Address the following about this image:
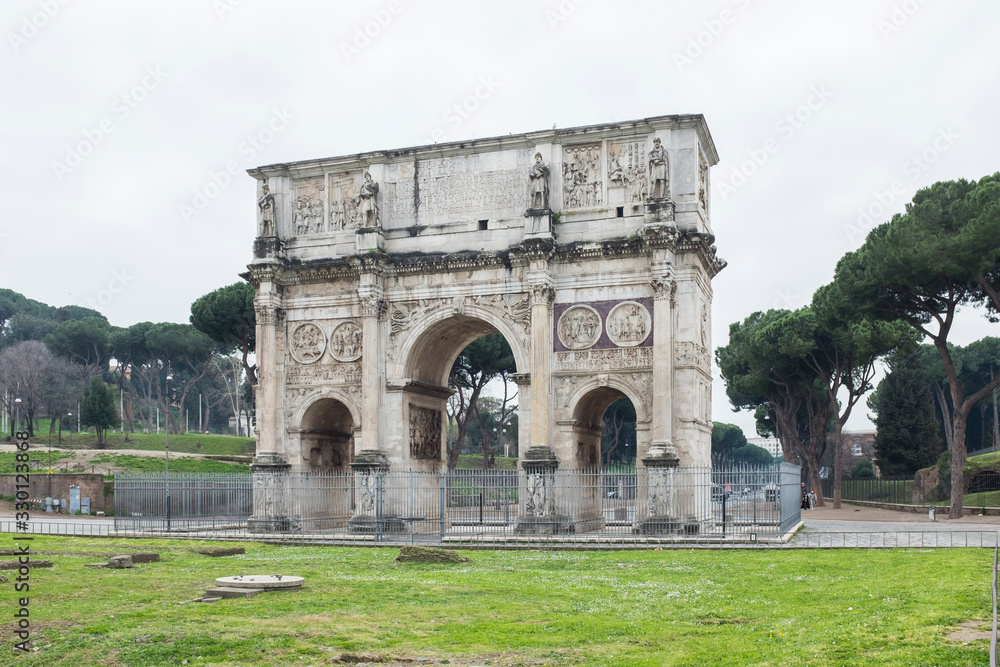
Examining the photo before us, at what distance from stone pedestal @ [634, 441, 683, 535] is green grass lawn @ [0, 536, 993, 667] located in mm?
6211

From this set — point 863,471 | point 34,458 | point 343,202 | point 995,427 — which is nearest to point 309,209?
point 343,202

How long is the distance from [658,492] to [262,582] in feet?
45.4

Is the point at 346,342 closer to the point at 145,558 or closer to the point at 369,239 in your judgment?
the point at 369,239

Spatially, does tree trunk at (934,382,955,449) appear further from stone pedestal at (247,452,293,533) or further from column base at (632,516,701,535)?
stone pedestal at (247,452,293,533)

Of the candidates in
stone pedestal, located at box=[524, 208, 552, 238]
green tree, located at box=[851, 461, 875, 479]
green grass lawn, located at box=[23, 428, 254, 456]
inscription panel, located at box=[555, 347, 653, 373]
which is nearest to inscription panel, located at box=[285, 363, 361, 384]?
inscription panel, located at box=[555, 347, 653, 373]

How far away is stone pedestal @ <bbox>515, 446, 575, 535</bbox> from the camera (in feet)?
91.8

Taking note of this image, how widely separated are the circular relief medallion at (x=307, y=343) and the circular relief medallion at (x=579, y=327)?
307 inches

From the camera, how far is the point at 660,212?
1110 inches

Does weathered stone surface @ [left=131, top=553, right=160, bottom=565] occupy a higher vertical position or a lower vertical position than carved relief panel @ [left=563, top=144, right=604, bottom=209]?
lower

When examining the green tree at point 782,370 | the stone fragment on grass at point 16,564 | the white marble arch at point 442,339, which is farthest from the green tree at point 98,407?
the stone fragment on grass at point 16,564

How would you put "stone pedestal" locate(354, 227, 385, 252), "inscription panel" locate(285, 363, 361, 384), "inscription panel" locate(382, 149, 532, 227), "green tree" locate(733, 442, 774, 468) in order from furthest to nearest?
"green tree" locate(733, 442, 774, 468) < "inscription panel" locate(285, 363, 361, 384) < "stone pedestal" locate(354, 227, 385, 252) < "inscription panel" locate(382, 149, 532, 227)

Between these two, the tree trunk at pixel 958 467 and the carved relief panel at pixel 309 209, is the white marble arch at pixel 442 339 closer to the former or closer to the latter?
the carved relief panel at pixel 309 209

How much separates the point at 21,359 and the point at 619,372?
183 ft

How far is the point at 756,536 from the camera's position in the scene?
24656 mm
